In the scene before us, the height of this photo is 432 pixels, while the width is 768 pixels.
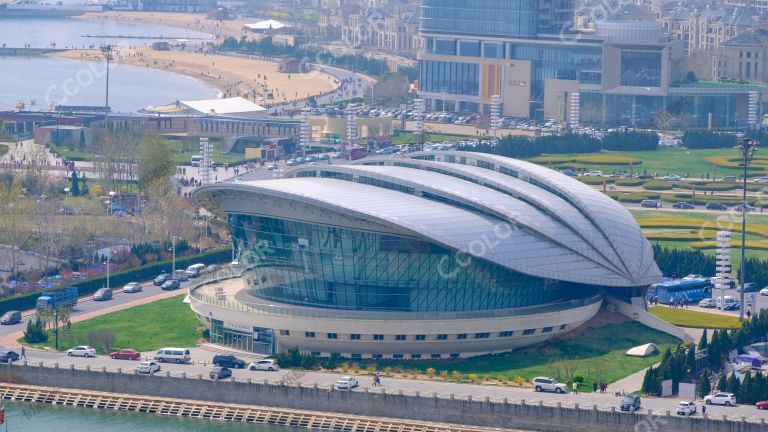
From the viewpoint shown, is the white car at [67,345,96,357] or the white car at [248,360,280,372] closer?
the white car at [248,360,280,372]

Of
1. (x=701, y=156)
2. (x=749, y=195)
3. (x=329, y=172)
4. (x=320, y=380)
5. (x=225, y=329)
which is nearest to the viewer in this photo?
(x=320, y=380)

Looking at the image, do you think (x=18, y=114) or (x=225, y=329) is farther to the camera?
(x=18, y=114)

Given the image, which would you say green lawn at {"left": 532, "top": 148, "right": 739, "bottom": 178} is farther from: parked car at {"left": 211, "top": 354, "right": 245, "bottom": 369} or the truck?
parked car at {"left": 211, "top": 354, "right": 245, "bottom": 369}

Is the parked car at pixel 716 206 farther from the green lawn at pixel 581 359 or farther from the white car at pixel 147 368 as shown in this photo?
the white car at pixel 147 368

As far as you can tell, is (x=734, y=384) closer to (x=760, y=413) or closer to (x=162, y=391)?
(x=760, y=413)

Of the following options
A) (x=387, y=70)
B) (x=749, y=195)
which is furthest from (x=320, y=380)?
(x=387, y=70)

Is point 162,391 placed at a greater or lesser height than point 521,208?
lesser

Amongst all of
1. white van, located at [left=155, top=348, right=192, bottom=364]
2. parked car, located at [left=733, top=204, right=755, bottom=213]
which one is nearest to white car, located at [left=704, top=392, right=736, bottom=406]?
white van, located at [left=155, top=348, right=192, bottom=364]

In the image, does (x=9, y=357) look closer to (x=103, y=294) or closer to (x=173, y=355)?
(x=173, y=355)
